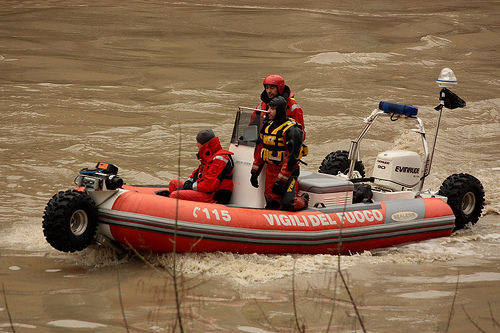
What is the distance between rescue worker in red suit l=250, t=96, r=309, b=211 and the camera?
7793mm

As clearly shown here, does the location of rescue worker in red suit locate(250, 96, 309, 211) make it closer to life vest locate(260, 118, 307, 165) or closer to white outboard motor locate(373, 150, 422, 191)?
life vest locate(260, 118, 307, 165)

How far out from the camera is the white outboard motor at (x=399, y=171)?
9406mm

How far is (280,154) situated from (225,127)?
7.11 m

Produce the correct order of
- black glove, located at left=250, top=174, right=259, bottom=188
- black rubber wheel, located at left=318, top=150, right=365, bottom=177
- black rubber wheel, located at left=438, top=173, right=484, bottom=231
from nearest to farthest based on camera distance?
black glove, located at left=250, top=174, right=259, bottom=188 < black rubber wheel, located at left=438, top=173, right=484, bottom=231 < black rubber wheel, located at left=318, top=150, right=365, bottom=177

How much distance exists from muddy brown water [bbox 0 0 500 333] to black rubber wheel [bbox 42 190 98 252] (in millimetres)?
351

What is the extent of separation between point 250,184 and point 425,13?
79.4 ft

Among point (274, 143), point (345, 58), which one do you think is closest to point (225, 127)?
point (274, 143)

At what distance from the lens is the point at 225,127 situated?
14914mm

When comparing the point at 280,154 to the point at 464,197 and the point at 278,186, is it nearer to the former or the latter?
the point at 278,186

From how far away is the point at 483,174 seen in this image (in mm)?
12562

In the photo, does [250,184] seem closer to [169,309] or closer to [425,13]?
[169,309]

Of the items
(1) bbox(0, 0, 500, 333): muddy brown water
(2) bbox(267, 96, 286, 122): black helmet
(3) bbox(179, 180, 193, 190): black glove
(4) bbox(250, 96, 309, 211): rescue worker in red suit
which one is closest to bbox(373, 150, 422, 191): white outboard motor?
(1) bbox(0, 0, 500, 333): muddy brown water

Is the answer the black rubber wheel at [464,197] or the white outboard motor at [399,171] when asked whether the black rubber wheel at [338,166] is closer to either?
the white outboard motor at [399,171]

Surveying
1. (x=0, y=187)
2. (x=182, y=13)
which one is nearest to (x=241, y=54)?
(x=182, y=13)
